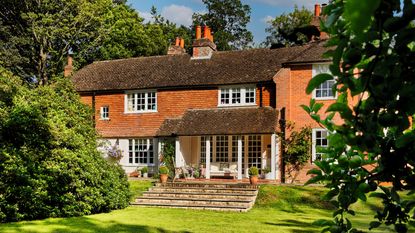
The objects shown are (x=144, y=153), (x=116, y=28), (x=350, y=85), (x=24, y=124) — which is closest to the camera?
(x=350, y=85)

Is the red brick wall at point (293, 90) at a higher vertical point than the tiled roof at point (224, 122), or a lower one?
higher

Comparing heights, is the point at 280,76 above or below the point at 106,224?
above

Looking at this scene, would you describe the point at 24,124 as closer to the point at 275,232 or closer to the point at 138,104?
the point at 275,232

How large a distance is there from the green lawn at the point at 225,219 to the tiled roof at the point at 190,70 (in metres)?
8.86

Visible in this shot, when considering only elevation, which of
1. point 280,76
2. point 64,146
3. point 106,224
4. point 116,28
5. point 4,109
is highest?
point 116,28

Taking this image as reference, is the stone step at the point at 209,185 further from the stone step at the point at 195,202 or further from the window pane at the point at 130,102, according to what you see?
the window pane at the point at 130,102

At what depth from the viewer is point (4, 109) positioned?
17109mm

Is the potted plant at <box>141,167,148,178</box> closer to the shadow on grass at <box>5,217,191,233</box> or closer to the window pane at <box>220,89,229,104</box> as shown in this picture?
the window pane at <box>220,89,229,104</box>

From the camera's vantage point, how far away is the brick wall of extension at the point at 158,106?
30.5 m

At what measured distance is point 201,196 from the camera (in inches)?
901

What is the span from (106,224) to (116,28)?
3784cm

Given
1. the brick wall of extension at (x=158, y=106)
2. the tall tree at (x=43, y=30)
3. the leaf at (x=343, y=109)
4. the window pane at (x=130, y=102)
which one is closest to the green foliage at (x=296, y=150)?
the brick wall of extension at (x=158, y=106)

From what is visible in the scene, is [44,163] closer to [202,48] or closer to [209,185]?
[209,185]

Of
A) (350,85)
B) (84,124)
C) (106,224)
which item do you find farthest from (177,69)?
(350,85)
